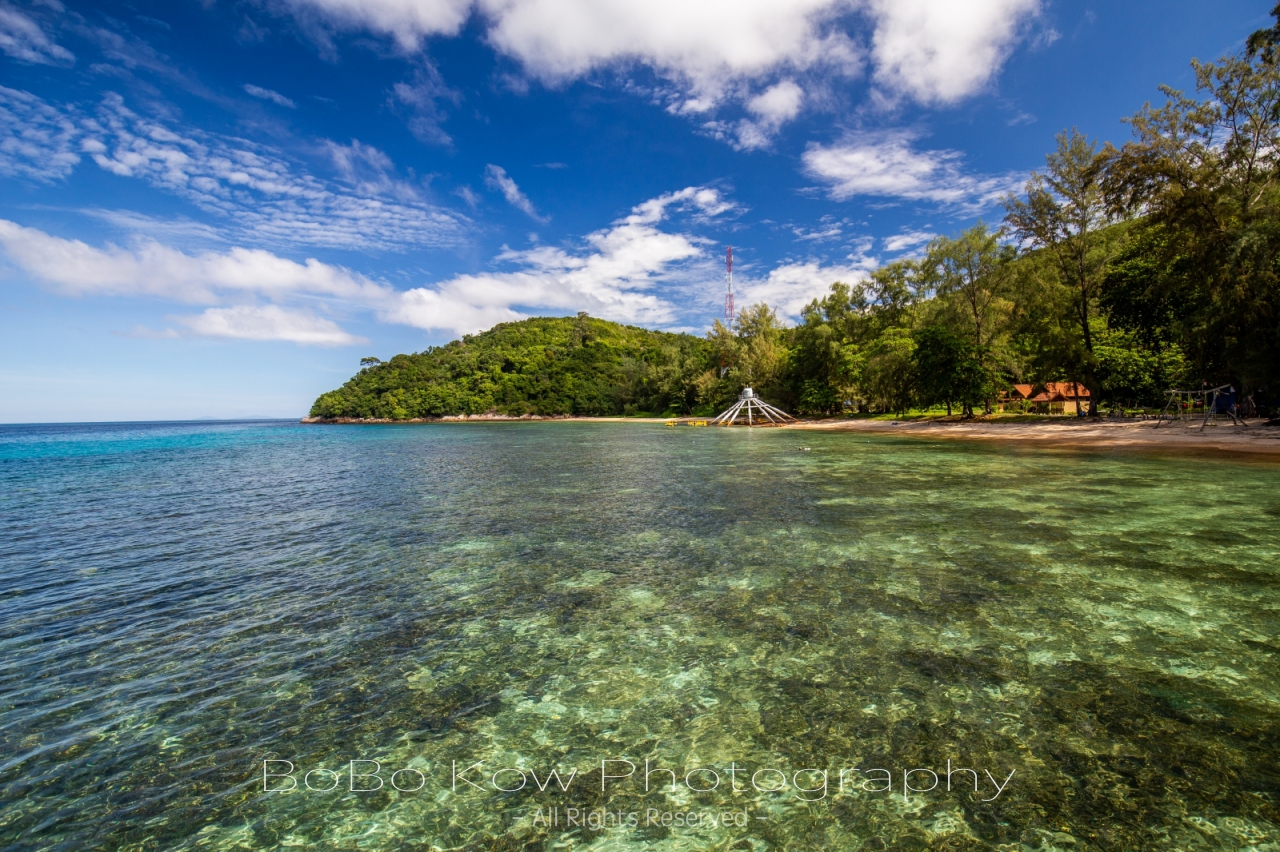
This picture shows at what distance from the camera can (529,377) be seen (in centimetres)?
15462

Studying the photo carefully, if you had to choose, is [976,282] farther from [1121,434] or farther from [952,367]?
[1121,434]

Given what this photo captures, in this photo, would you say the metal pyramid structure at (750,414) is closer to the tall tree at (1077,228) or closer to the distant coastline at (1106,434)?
the distant coastline at (1106,434)

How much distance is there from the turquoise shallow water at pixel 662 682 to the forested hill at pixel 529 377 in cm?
10400

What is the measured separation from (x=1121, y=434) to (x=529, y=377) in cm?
13815

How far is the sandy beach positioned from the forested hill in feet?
237

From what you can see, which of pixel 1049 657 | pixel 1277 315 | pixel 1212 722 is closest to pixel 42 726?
pixel 1049 657

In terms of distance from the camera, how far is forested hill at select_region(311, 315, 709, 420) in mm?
132000

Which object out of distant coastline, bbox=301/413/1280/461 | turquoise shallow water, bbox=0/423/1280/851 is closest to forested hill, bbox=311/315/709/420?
distant coastline, bbox=301/413/1280/461

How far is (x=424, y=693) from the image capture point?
576 cm

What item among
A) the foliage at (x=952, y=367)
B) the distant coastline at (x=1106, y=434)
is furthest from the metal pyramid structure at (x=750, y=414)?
the foliage at (x=952, y=367)

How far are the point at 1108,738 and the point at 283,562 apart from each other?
13.4m

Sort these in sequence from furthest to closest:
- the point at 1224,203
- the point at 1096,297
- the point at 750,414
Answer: the point at 750,414 → the point at 1096,297 → the point at 1224,203

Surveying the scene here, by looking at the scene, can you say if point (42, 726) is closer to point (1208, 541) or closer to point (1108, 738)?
point (1108, 738)

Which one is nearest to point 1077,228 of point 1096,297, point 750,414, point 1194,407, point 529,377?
point 1096,297
